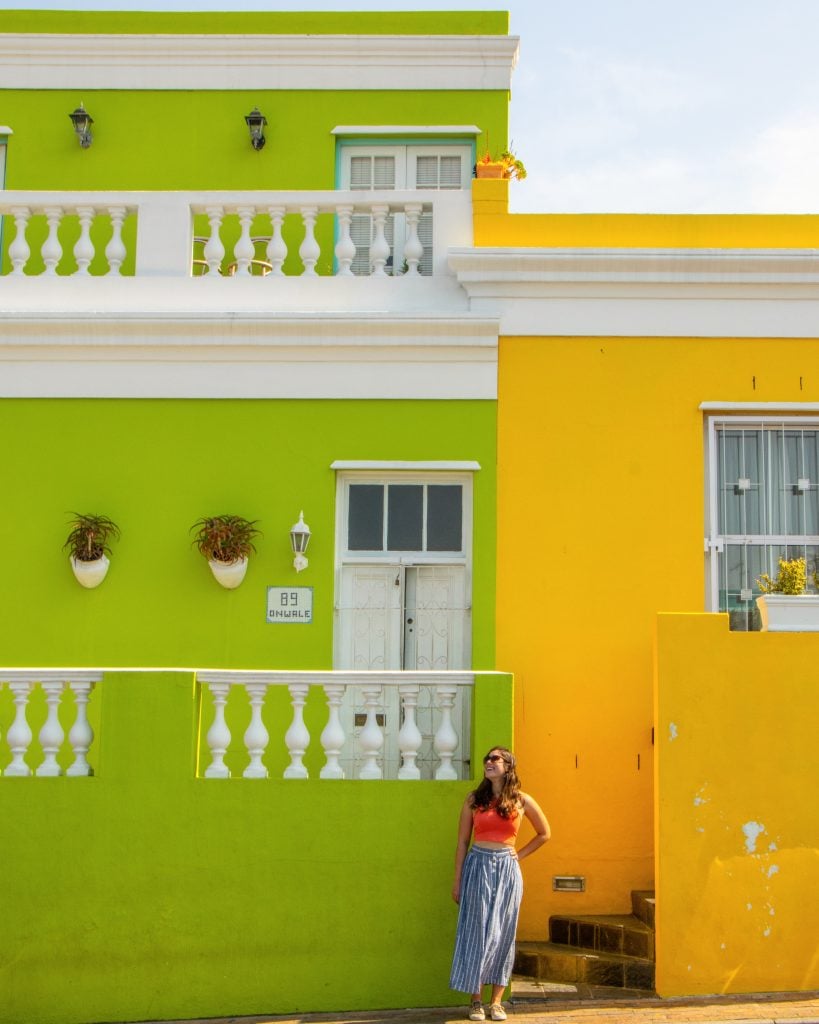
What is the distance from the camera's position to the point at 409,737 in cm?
817

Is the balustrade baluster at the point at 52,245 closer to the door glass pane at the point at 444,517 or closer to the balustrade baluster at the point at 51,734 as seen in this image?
the door glass pane at the point at 444,517

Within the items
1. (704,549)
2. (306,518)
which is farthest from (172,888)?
(704,549)

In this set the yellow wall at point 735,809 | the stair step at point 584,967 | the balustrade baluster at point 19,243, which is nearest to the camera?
the yellow wall at point 735,809

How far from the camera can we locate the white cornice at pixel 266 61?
12.6 m

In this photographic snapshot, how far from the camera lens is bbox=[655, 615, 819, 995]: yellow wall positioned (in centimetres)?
790

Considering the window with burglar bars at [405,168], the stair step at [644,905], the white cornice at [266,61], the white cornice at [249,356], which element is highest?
the white cornice at [266,61]

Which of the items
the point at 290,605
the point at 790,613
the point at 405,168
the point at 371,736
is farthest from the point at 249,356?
the point at 790,613

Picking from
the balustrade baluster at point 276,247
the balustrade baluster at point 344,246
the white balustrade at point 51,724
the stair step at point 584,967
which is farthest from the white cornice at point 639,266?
the stair step at point 584,967

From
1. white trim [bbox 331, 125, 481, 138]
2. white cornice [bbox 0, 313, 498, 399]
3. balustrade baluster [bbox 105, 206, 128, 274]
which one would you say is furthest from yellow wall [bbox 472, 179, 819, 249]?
white trim [bbox 331, 125, 481, 138]

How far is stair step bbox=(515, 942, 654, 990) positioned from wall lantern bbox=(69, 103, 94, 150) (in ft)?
27.0

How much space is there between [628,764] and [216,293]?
4.50m

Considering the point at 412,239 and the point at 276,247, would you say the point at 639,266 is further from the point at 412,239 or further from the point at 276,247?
the point at 276,247

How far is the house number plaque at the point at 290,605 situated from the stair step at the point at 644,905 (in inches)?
113

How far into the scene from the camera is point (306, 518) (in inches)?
377
